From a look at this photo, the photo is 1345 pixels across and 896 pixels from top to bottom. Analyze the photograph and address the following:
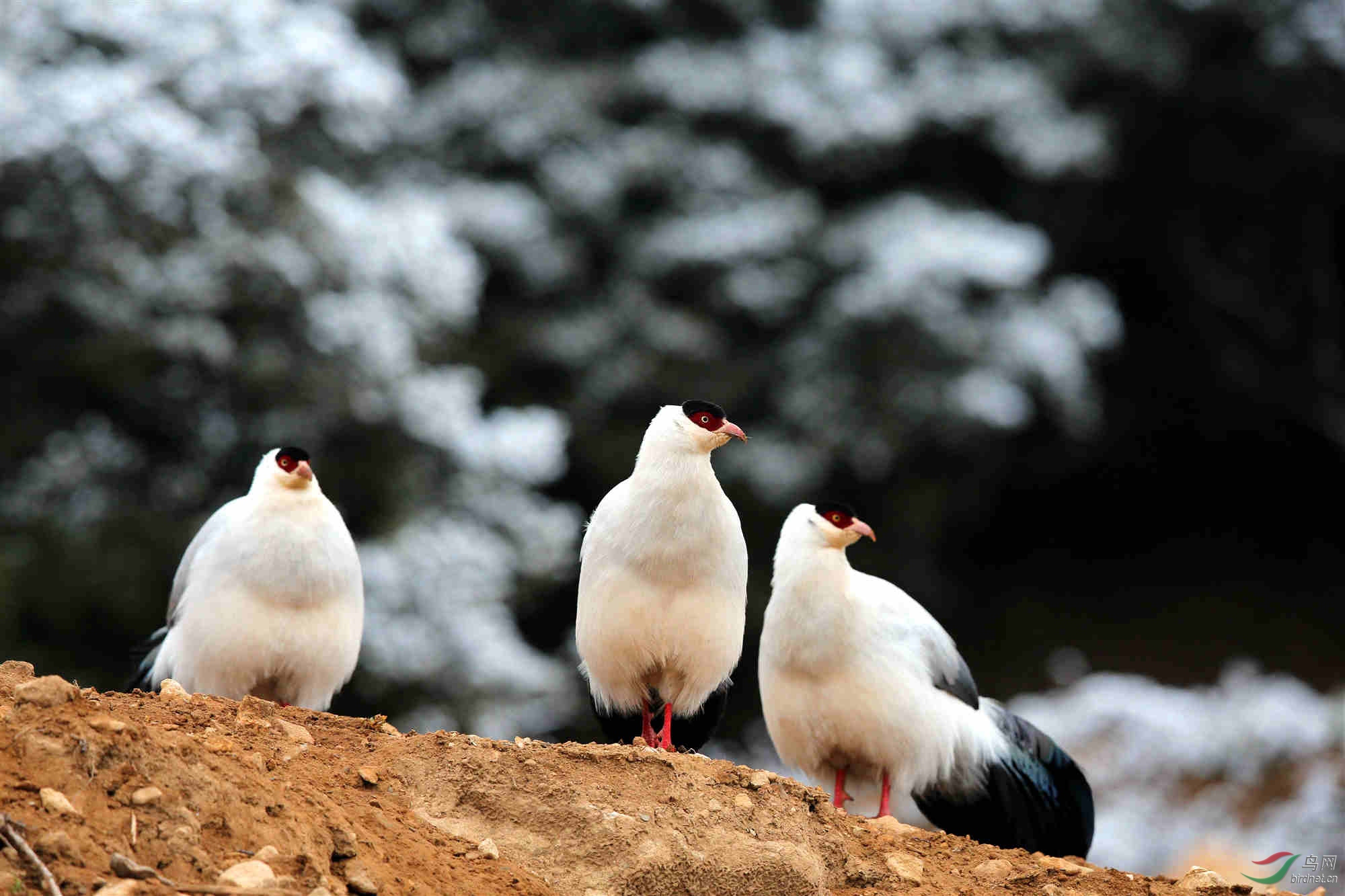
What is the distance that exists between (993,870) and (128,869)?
8.06 feet

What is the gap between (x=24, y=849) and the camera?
104 inches

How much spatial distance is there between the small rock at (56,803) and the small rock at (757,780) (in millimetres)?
1767

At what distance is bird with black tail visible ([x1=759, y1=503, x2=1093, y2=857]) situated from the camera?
566cm

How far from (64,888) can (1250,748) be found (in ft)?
32.2

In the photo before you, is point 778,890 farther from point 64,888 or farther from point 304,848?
point 64,888

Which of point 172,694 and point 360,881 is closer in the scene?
point 360,881

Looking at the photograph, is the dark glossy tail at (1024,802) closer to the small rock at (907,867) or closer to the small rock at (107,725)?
the small rock at (907,867)

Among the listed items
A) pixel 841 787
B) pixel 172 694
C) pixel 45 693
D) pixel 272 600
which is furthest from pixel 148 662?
pixel 45 693

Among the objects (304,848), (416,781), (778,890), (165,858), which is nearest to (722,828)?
(778,890)

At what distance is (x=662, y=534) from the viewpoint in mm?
5121

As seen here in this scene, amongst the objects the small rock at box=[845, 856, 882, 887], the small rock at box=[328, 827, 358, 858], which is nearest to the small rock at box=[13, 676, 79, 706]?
the small rock at box=[328, 827, 358, 858]

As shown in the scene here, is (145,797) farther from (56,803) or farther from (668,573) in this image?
(668,573)

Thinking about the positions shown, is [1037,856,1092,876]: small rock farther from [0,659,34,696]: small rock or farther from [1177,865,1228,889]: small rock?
[0,659,34,696]: small rock

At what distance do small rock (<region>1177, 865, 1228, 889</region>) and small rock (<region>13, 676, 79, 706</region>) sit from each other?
3086 millimetres
